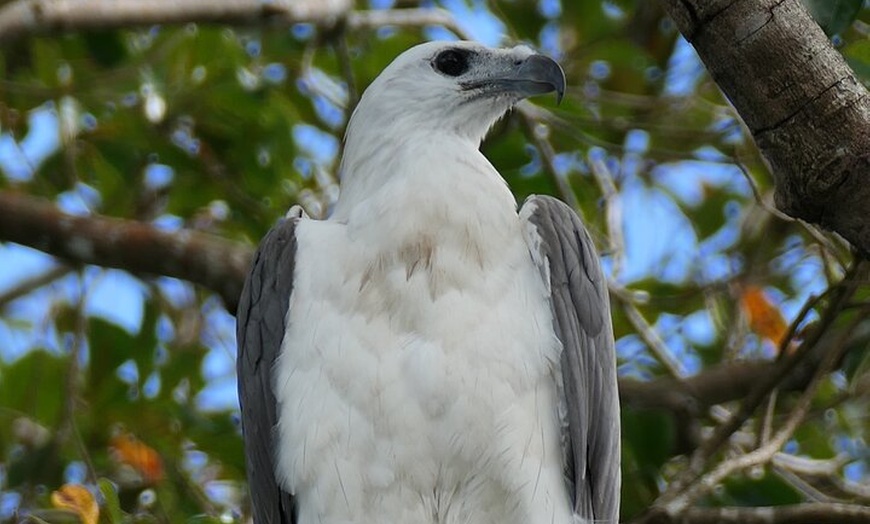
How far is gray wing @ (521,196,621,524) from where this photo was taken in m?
3.75

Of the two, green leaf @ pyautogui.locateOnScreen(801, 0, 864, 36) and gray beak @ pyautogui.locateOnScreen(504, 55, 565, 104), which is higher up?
gray beak @ pyautogui.locateOnScreen(504, 55, 565, 104)

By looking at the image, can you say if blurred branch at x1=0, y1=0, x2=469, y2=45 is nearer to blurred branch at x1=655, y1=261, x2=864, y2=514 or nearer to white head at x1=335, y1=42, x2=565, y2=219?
white head at x1=335, y1=42, x2=565, y2=219

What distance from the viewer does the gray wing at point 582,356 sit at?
3746 mm

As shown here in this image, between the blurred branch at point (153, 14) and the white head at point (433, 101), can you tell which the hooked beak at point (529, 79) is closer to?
the white head at point (433, 101)

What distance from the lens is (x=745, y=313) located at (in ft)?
18.9

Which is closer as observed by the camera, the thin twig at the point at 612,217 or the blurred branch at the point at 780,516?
the blurred branch at the point at 780,516

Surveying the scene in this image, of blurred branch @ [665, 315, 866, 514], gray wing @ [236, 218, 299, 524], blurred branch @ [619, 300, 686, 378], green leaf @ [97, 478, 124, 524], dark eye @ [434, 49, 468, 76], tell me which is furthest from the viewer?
blurred branch @ [619, 300, 686, 378]

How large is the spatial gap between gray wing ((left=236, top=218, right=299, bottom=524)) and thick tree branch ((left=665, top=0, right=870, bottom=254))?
1.46 m

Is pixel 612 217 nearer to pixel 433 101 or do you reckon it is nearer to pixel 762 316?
pixel 762 316

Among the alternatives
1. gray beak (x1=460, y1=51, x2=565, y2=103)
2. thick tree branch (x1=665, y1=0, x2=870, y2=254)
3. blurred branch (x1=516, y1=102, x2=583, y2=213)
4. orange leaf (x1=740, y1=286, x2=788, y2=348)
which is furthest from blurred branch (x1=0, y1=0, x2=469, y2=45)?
thick tree branch (x1=665, y1=0, x2=870, y2=254)

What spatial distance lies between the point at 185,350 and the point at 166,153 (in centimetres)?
83

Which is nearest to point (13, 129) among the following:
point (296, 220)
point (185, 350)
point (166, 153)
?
point (166, 153)

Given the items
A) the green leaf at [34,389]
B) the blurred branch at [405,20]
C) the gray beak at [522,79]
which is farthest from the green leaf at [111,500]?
the blurred branch at [405,20]

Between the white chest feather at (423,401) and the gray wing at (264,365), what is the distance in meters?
0.11
